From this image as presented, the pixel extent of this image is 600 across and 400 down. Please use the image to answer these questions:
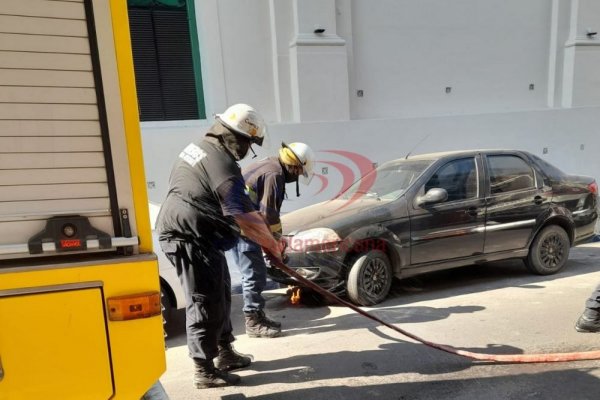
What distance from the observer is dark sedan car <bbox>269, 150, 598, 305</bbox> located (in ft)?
14.7

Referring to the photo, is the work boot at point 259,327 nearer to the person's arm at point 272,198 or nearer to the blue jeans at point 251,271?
the blue jeans at point 251,271

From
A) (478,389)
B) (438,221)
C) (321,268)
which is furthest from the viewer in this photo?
(438,221)

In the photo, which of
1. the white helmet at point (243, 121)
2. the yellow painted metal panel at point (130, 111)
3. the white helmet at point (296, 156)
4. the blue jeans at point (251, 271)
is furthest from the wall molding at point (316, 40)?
the yellow painted metal panel at point (130, 111)

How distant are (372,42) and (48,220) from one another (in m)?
8.15

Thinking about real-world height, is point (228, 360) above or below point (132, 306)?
below

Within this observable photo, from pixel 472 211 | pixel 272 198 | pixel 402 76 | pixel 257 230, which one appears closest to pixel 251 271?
pixel 272 198

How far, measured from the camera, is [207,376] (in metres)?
2.96

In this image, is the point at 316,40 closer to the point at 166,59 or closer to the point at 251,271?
the point at 166,59

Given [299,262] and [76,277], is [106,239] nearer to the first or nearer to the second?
[76,277]

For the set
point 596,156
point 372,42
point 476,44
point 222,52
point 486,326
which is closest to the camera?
point 486,326

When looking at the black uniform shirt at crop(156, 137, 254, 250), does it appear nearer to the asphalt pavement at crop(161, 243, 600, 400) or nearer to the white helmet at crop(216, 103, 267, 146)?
the white helmet at crop(216, 103, 267, 146)

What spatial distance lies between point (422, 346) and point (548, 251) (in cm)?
294

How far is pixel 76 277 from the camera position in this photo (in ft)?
5.27

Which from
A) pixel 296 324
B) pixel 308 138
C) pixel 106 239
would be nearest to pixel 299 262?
pixel 296 324
